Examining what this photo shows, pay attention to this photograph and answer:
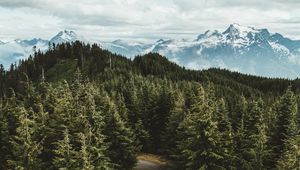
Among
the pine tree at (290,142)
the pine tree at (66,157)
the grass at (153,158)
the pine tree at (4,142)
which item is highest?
the pine tree at (290,142)

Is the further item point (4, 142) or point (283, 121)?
point (4, 142)

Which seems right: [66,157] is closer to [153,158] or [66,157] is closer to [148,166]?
[148,166]

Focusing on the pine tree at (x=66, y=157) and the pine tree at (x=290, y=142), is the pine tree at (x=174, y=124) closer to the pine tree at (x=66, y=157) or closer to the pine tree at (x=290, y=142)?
the pine tree at (x=290, y=142)

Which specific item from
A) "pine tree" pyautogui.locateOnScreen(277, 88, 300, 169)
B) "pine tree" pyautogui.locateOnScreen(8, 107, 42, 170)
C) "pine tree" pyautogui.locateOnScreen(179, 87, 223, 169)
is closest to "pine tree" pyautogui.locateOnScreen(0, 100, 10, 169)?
"pine tree" pyautogui.locateOnScreen(8, 107, 42, 170)

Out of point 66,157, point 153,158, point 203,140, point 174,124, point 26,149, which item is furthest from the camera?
point 153,158

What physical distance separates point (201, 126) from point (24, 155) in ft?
55.5

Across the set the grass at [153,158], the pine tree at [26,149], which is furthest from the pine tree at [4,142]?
the grass at [153,158]

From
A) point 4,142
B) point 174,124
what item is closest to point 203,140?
point 4,142

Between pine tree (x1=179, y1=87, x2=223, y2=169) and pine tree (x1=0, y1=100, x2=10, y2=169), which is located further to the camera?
pine tree (x1=0, y1=100, x2=10, y2=169)

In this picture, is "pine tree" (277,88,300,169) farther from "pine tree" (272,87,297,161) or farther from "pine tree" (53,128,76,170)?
"pine tree" (53,128,76,170)

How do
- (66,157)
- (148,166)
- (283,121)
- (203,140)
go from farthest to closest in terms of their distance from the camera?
(148,166), (283,121), (203,140), (66,157)

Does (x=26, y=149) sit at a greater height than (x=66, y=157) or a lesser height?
lesser

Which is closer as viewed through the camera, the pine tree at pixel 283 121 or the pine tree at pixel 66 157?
the pine tree at pixel 66 157

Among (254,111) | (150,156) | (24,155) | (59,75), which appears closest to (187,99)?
(150,156)
